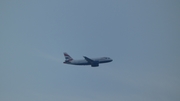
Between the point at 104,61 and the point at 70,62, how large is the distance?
15.6 m

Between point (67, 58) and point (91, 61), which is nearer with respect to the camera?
point (91, 61)

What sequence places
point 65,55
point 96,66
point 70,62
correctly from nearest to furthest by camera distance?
point 96,66
point 70,62
point 65,55

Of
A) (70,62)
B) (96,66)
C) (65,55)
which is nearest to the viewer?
(96,66)

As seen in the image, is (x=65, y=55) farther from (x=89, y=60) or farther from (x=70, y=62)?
(x=89, y=60)

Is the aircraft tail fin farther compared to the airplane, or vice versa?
the aircraft tail fin

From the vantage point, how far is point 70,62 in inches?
4033

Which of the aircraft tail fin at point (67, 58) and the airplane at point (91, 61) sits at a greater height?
the aircraft tail fin at point (67, 58)

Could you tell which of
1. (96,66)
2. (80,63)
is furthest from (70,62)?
(96,66)

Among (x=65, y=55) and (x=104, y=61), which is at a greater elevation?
(x=65, y=55)

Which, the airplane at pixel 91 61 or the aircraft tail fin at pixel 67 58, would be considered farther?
the aircraft tail fin at pixel 67 58

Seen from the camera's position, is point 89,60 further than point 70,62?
No

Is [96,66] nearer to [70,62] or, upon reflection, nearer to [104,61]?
[104,61]

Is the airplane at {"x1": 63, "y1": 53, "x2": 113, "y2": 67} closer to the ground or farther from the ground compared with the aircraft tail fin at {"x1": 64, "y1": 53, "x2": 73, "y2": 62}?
closer to the ground

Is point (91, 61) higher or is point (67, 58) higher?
point (67, 58)
